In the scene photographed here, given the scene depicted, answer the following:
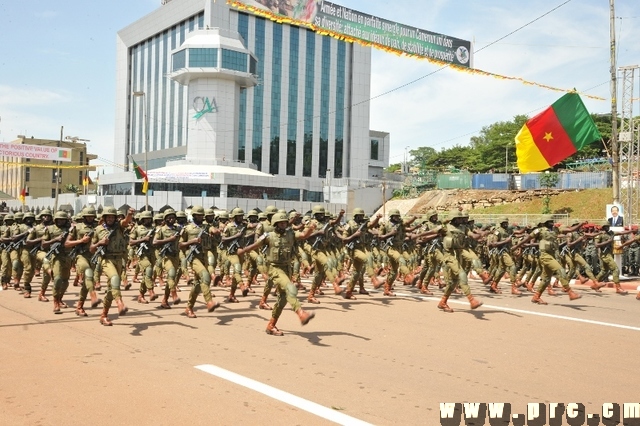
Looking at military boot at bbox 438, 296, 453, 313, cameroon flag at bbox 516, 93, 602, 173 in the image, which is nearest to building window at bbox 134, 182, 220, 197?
cameroon flag at bbox 516, 93, 602, 173

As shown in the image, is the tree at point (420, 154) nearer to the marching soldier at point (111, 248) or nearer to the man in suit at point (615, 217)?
the man in suit at point (615, 217)

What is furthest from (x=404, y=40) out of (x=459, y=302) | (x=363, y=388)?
(x=363, y=388)

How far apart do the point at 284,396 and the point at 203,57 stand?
61379mm

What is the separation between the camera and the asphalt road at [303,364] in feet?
17.6

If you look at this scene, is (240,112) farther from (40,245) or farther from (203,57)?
(40,245)

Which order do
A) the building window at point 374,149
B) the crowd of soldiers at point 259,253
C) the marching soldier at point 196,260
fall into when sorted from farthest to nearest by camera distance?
the building window at point 374,149 → the marching soldier at point 196,260 → the crowd of soldiers at point 259,253

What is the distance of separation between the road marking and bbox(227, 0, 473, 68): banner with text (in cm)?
1416

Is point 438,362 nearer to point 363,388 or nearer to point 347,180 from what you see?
point 363,388

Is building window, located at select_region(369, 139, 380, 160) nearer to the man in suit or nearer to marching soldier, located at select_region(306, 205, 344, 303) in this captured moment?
the man in suit

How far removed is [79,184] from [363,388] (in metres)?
105

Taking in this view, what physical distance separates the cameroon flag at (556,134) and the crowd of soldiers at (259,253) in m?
3.84

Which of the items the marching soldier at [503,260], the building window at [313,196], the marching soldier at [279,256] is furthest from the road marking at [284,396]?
the building window at [313,196]

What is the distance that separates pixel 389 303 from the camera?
41.0ft

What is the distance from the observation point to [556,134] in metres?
19.0
